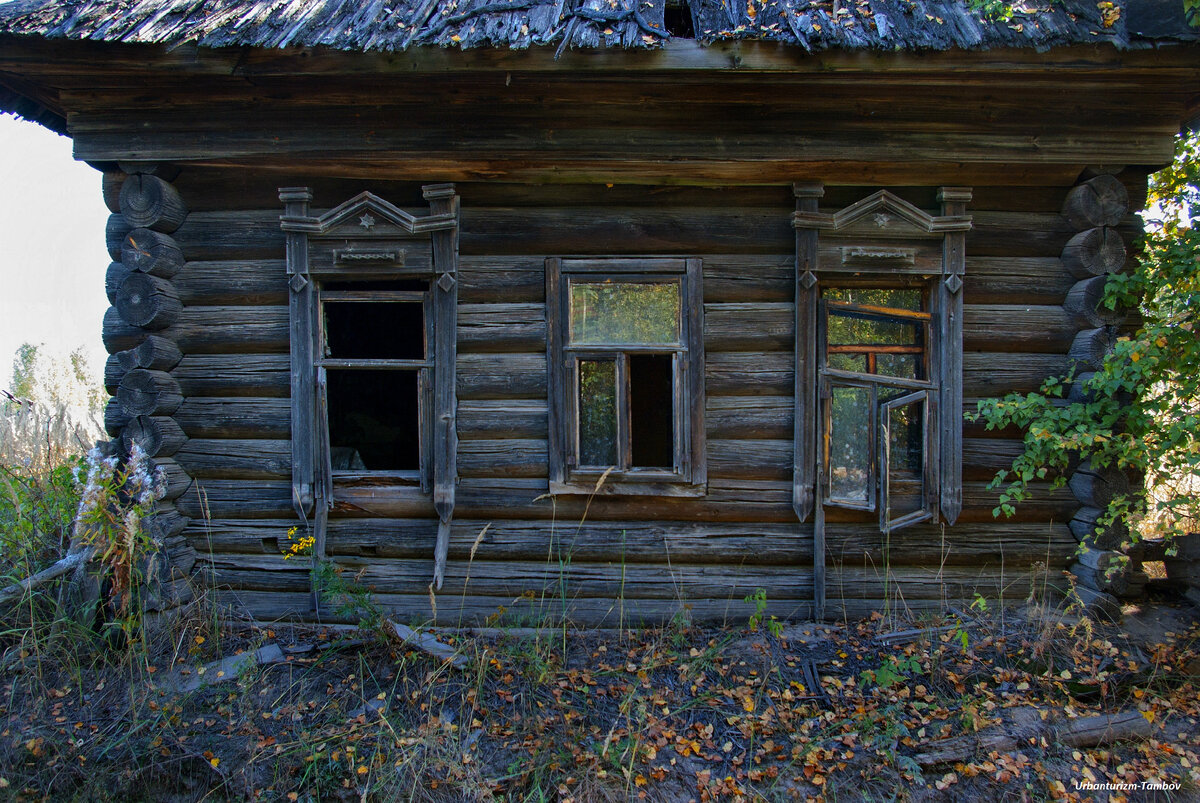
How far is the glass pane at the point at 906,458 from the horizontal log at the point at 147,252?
15.0ft

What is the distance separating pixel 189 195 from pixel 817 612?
15.5ft

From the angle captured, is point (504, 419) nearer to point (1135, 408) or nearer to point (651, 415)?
point (651, 415)

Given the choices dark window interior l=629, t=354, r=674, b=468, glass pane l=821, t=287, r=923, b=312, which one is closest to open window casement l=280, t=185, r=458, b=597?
dark window interior l=629, t=354, r=674, b=468

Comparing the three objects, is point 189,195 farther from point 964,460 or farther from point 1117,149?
point 1117,149

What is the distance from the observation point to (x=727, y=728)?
126 inches

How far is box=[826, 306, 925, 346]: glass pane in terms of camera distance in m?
4.17

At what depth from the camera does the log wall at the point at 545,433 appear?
4062mm

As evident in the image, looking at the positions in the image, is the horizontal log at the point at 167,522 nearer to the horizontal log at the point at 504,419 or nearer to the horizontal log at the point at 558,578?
the horizontal log at the point at 558,578

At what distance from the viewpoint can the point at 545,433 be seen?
4078 millimetres

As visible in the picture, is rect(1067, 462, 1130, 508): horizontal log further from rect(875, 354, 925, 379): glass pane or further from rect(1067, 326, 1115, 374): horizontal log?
rect(875, 354, 925, 379): glass pane

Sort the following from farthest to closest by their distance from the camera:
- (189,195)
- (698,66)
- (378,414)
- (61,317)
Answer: (61,317), (378,414), (189,195), (698,66)

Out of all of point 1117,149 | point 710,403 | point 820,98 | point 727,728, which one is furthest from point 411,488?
point 1117,149

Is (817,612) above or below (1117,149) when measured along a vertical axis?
below

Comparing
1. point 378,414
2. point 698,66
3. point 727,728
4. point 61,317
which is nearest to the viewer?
point 727,728
